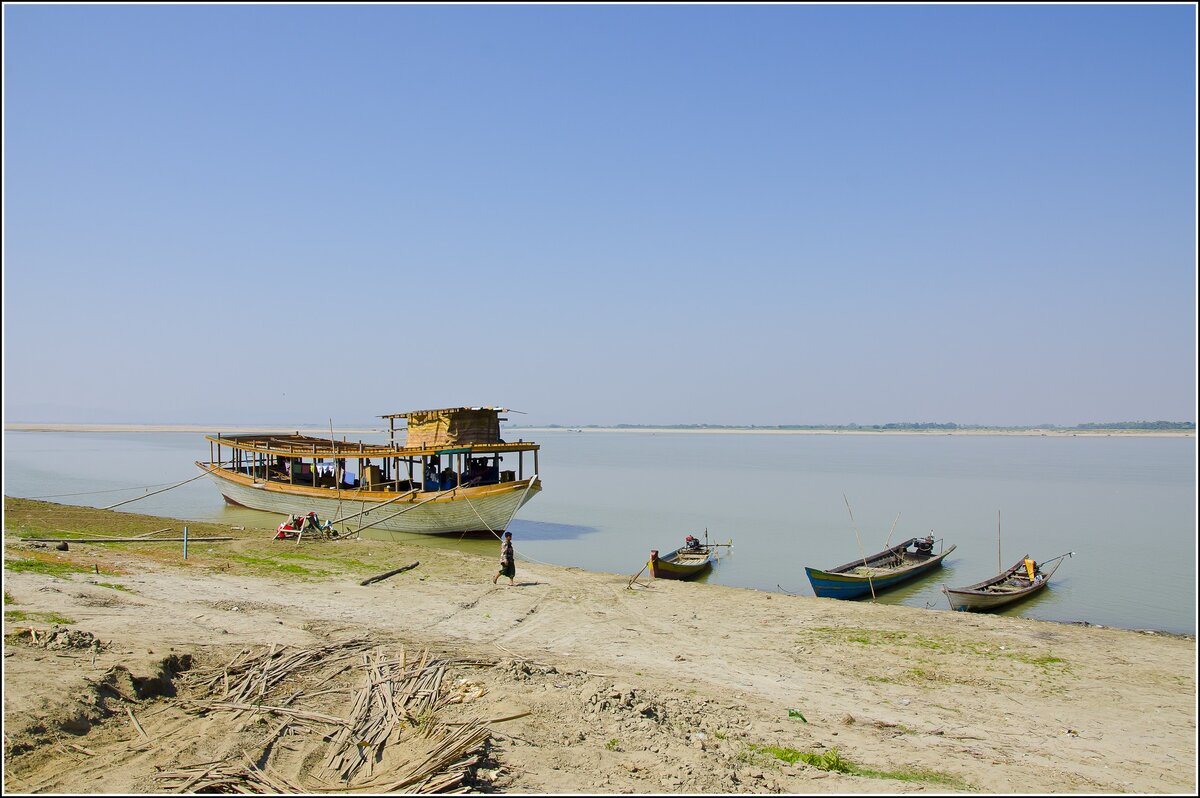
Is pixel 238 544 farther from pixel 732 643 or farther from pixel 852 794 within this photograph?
pixel 852 794

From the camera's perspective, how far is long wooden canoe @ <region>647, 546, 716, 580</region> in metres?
20.3

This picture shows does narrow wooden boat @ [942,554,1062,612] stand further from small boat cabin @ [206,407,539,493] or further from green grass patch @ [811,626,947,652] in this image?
small boat cabin @ [206,407,539,493]

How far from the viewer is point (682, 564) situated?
71.2ft

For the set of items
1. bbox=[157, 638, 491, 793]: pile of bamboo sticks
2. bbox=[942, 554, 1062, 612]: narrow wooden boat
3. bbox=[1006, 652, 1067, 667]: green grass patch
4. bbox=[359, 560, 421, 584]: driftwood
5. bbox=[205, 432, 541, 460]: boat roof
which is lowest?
bbox=[942, 554, 1062, 612]: narrow wooden boat

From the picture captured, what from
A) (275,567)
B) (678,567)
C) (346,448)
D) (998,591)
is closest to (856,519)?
(998,591)

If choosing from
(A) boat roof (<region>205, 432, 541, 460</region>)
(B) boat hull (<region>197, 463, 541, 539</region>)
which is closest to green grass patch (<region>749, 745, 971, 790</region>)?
(A) boat roof (<region>205, 432, 541, 460</region>)

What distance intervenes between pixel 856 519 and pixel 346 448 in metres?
25.6

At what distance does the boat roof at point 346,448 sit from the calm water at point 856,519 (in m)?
3.42

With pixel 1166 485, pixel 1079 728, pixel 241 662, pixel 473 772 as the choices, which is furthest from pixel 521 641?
pixel 1166 485

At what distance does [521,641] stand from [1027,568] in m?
16.4

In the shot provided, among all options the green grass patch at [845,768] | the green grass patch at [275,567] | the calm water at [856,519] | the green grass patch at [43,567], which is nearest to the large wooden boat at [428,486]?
the calm water at [856,519]

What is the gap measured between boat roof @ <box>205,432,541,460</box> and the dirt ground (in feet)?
31.4

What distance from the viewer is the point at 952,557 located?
26.5 meters

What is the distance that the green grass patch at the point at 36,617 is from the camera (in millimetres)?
10406
